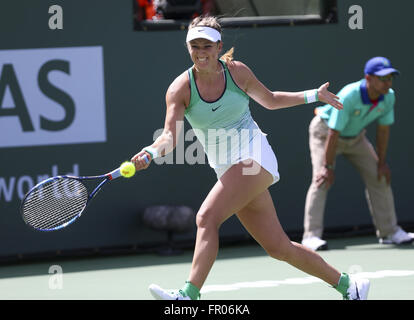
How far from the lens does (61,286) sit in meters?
6.55

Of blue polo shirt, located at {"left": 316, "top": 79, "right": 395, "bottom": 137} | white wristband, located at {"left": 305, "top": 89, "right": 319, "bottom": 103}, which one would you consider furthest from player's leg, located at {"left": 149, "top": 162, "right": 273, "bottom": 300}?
blue polo shirt, located at {"left": 316, "top": 79, "right": 395, "bottom": 137}

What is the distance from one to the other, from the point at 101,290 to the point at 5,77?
1916mm

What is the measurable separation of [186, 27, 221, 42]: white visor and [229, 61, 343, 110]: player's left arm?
0.21 metres

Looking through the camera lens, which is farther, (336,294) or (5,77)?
(5,77)

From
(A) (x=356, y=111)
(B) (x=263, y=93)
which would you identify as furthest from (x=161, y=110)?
(B) (x=263, y=93)

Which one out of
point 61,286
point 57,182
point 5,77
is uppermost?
point 5,77

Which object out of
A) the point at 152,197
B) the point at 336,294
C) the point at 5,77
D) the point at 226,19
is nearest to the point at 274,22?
the point at 226,19

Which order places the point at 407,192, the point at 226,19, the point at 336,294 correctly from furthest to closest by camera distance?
the point at 407,192 → the point at 226,19 → the point at 336,294

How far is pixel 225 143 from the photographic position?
5.08m

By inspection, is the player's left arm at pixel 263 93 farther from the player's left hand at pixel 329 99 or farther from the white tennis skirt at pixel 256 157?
the white tennis skirt at pixel 256 157

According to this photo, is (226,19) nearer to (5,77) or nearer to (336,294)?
(5,77)

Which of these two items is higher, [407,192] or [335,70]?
[335,70]

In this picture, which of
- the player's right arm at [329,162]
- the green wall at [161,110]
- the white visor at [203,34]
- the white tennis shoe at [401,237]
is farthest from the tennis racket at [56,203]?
the white tennis shoe at [401,237]

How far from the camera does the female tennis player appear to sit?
4934 mm
